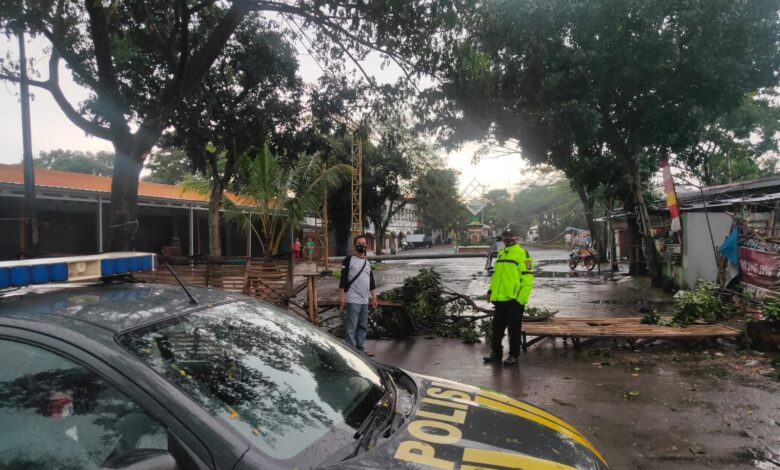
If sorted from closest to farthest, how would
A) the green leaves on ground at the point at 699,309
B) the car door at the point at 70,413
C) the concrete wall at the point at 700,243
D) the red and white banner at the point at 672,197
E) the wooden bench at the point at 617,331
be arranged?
the car door at the point at 70,413 → the wooden bench at the point at 617,331 → the green leaves on ground at the point at 699,309 → the concrete wall at the point at 700,243 → the red and white banner at the point at 672,197

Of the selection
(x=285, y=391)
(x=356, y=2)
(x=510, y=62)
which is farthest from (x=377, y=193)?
(x=285, y=391)

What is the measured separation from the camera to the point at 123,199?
5.96 meters

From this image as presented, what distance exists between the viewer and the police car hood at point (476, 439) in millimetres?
1675

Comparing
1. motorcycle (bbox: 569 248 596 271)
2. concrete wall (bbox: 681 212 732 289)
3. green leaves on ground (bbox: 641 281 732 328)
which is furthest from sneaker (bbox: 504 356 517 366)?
motorcycle (bbox: 569 248 596 271)

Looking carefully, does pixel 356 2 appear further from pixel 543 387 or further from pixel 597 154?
pixel 597 154

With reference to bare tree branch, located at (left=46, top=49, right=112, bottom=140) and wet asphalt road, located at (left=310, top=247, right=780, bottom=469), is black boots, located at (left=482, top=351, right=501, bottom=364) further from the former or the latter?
bare tree branch, located at (left=46, top=49, right=112, bottom=140)

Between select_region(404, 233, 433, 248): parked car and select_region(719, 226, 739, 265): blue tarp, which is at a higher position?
select_region(719, 226, 739, 265): blue tarp

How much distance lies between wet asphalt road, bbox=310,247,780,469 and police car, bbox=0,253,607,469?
210cm

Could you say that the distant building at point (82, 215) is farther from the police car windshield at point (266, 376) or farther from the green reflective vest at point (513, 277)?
the police car windshield at point (266, 376)

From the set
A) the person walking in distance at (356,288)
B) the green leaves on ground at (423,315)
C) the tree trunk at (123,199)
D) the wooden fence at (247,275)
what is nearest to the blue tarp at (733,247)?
the green leaves on ground at (423,315)

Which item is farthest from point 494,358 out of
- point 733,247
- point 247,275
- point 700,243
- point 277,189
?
point 277,189

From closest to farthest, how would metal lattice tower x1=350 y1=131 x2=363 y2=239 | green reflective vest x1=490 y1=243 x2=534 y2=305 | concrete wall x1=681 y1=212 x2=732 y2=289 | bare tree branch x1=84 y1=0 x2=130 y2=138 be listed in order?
green reflective vest x1=490 y1=243 x2=534 y2=305 < bare tree branch x1=84 y1=0 x2=130 y2=138 < concrete wall x1=681 y1=212 x2=732 y2=289 < metal lattice tower x1=350 y1=131 x2=363 y2=239

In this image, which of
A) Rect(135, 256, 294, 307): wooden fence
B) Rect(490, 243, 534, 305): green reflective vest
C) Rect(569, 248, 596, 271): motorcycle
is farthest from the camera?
Rect(569, 248, 596, 271): motorcycle

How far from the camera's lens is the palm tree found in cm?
Answer: 1527
